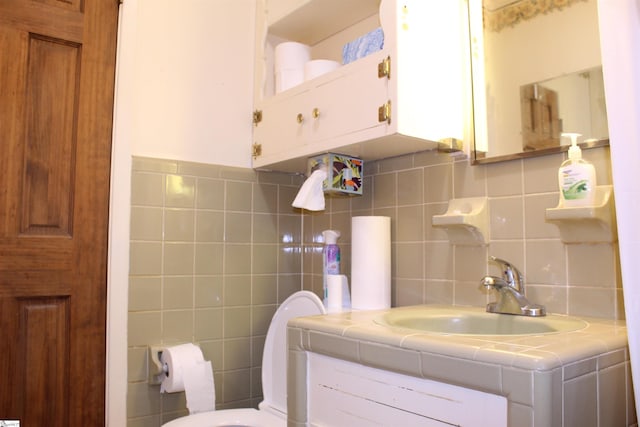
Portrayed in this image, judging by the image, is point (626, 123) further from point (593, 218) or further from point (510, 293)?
point (510, 293)

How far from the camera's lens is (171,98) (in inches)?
63.9

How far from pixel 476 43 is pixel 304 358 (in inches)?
37.3

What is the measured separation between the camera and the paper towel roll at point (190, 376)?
1461 mm

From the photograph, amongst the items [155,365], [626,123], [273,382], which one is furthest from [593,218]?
[155,365]

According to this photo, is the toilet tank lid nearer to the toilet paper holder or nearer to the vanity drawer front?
the toilet paper holder

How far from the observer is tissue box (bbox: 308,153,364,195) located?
1.50 metres

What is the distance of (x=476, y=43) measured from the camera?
4.42ft

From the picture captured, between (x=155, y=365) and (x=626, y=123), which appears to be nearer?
(x=626, y=123)

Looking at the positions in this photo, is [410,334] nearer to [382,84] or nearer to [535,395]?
[535,395]

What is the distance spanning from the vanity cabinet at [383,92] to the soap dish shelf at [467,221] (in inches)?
7.3

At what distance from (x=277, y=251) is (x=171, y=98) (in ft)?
2.14

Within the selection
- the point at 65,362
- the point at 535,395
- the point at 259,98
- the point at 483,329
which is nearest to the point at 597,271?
the point at 483,329

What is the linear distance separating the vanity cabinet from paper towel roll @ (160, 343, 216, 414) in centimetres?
67

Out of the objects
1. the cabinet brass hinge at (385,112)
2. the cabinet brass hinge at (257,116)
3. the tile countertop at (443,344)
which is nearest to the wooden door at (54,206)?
the cabinet brass hinge at (257,116)
